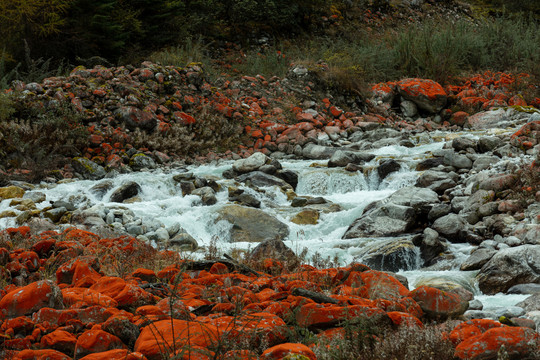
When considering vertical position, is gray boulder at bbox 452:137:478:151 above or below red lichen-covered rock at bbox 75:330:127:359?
below

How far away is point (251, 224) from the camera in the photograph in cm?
730

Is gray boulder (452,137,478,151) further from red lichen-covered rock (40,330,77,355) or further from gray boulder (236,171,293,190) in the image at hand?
red lichen-covered rock (40,330,77,355)

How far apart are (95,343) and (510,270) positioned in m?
3.72

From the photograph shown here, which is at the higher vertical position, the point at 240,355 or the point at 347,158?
the point at 240,355

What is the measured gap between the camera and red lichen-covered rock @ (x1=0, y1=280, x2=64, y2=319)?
9.62ft

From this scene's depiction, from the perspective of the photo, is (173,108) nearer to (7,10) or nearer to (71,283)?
(7,10)

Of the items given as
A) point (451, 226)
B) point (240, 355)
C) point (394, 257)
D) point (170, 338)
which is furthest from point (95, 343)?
point (451, 226)

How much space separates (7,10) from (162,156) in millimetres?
6060

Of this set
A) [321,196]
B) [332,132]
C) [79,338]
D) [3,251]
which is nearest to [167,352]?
[79,338]

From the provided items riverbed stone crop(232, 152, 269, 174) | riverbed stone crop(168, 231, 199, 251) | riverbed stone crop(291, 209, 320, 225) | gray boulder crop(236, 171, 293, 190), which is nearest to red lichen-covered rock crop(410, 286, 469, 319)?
riverbed stone crop(168, 231, 199, 251)

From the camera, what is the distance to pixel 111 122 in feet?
35.0

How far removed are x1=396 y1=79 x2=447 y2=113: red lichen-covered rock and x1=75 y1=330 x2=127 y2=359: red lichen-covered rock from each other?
513 inches

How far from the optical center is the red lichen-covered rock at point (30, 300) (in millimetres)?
2934

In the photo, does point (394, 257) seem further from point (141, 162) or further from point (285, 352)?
point (141, 162)
